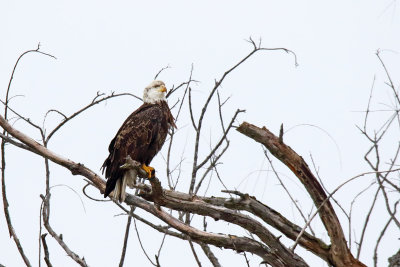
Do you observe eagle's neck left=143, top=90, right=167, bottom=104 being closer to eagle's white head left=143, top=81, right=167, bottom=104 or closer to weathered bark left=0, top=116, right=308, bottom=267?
eagle's white head left=143, top=81, right=167, bottom=104

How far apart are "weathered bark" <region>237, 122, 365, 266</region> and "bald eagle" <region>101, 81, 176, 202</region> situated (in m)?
1.45

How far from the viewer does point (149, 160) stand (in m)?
5.08

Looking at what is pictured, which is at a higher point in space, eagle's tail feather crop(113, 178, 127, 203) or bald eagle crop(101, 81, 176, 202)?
bald eagle crop(101, 81, 176, 202)

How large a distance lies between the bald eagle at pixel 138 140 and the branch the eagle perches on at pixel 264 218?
2.63ft

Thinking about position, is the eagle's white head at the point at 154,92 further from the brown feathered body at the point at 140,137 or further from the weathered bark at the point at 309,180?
the weathered bark at the point at 309,180

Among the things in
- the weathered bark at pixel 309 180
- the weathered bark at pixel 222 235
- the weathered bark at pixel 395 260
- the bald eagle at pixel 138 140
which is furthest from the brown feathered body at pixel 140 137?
the weathered bark at pixel 395 260

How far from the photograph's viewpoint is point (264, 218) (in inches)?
131

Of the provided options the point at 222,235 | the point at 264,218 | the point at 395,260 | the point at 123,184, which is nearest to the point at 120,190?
the point at 123,184

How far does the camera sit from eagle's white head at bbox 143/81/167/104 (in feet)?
18.8

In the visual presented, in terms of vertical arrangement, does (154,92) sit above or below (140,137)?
above

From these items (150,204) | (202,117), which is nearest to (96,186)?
(150,204)

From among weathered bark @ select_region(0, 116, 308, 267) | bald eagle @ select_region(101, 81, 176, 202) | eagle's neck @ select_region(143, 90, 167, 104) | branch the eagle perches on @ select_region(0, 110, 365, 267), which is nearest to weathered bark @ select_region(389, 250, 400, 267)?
branch the eagle perches on @ select_region(0, 110, 365, 267)

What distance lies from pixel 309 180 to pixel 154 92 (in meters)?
2.98

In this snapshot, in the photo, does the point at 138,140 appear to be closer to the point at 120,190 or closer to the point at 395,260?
the point at 120,190
